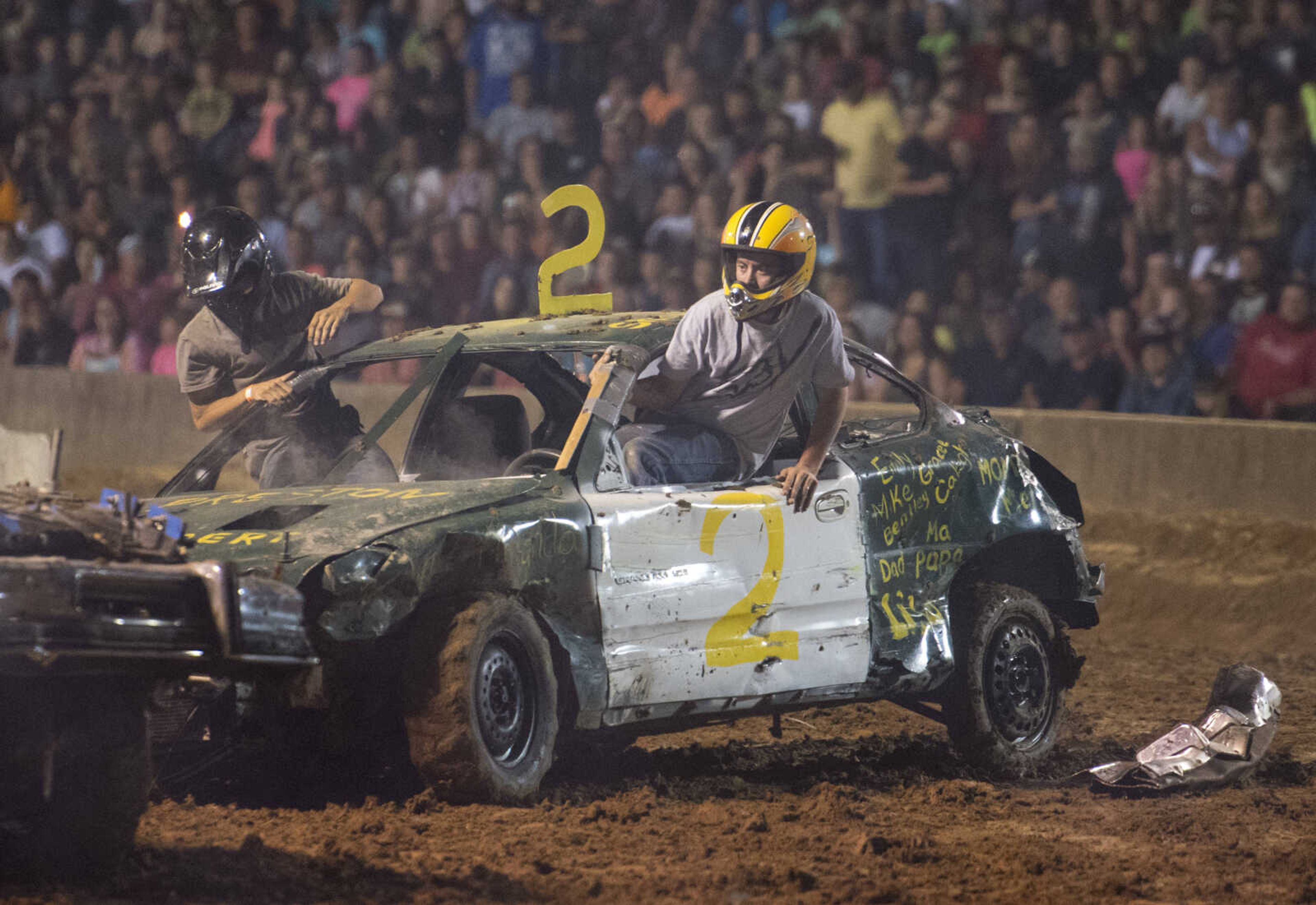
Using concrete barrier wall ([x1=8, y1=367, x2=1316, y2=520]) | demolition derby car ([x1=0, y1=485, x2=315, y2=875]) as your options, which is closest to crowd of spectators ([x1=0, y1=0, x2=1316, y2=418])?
concrete barrier wall ([x1=8, y1=367, x2=1316, y2=520])

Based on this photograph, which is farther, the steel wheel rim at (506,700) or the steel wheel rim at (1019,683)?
the steel wheel rim at (1019,683)

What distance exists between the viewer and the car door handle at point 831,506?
6473 millimetres

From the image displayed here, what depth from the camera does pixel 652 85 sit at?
562 inches

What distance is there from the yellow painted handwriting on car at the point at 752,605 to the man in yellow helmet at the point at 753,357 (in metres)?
0.28

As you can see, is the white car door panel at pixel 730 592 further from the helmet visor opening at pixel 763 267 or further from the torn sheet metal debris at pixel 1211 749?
the torn sheet metal debris at pixel 1211 749

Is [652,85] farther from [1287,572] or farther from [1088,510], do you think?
[1287,572]

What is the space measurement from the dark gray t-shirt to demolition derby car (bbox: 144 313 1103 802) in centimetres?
25

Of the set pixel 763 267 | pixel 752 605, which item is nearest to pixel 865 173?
pixel 763 267

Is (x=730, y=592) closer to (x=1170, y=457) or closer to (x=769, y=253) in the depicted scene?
(x=769, y=253)

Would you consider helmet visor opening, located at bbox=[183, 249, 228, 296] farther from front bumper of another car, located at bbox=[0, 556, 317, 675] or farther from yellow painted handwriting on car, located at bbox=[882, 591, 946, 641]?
yellow painted handwriting on car, located at bbox=[882, 591, 946, 641]

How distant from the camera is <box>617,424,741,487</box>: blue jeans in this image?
627 cm

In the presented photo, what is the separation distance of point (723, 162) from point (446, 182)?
2.36 metres

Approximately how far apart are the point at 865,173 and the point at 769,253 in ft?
21.5

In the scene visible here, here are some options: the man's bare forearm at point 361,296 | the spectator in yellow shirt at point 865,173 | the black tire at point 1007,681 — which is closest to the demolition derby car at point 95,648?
the man's bare forearm at point 361,296
